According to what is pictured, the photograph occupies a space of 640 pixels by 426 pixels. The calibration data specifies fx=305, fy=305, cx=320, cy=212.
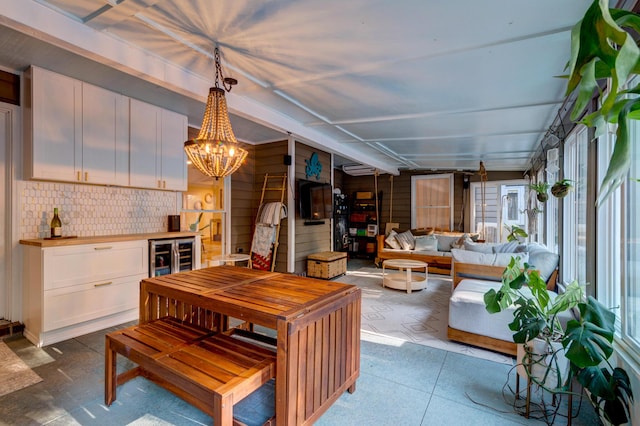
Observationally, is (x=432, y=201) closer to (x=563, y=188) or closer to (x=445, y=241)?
(x=445, y=241)

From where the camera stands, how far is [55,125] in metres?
3.02

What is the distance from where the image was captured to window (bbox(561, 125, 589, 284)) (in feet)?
10.1

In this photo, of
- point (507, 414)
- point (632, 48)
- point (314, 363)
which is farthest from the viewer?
point (507, 414)

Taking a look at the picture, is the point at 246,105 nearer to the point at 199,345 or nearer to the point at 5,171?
the point at 5,171

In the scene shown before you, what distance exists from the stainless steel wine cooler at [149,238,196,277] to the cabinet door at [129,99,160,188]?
0.78m

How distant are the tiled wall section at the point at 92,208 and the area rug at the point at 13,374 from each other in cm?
119

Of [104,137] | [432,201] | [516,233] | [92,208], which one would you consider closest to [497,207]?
[432,201]

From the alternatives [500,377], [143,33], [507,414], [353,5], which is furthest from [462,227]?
[143,33]

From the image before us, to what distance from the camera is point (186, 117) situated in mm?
4277

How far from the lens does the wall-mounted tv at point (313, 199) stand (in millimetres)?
5570

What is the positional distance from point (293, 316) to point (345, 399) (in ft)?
3.22

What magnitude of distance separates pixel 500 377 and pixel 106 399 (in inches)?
117

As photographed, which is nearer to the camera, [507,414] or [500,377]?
[507,414]

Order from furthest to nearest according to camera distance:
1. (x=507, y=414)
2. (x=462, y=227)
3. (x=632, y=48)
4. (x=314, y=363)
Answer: (x=462, y=227) < (x=507, y=414) < (x=314, y=363) < (x=632, y=48)
